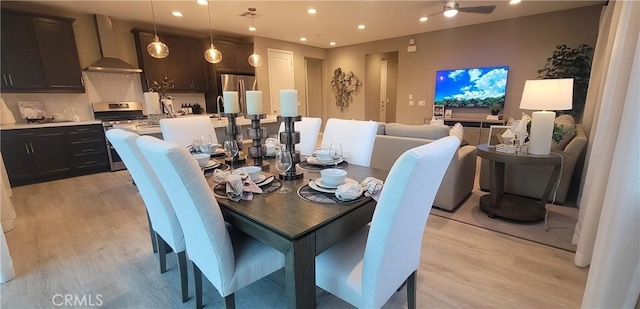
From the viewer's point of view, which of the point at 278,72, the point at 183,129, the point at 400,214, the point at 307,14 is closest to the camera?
the point at 400,214

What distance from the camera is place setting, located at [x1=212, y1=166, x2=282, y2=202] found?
1.30 metres

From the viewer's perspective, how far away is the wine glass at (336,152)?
5.94ft

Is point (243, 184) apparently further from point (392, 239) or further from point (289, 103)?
point (392, 239)

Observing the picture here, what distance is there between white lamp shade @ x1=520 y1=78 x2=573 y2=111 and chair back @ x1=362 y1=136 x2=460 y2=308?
A: 5.82 feet

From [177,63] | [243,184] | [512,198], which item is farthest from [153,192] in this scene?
[177,63]

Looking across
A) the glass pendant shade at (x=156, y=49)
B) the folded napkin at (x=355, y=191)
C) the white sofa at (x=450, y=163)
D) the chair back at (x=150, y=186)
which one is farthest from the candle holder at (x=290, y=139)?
the glass pendant shade at (x=156, y=49)

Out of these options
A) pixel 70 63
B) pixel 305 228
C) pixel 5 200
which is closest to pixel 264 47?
pixel 70 63

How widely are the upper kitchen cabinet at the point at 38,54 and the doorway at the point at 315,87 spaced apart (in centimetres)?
523

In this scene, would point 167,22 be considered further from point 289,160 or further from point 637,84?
point 637,84

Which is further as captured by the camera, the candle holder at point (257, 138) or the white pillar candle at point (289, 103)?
the candle holder at point (257, 138)

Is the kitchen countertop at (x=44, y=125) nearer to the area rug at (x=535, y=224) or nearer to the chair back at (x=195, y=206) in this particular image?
the chair back at (x=195, y=206)

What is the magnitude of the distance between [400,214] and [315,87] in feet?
25.4

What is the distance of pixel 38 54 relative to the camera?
3.91 metres

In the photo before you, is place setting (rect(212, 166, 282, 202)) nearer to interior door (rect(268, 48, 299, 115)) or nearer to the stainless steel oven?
the stainless steel oven
